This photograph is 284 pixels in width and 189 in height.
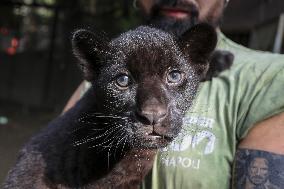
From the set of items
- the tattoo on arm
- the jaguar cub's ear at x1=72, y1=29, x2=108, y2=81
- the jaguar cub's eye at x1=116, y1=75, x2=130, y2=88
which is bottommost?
the tattoo on arm

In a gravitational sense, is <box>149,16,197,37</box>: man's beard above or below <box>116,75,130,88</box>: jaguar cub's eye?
above

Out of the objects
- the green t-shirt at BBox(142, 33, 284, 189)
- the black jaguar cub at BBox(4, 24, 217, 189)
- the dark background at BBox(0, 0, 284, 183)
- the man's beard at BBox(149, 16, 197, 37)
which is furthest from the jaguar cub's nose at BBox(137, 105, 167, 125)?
the dark background at BBox(0, 0, 284, 183)

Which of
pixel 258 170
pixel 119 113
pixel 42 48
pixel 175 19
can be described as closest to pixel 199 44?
pixel 175 19

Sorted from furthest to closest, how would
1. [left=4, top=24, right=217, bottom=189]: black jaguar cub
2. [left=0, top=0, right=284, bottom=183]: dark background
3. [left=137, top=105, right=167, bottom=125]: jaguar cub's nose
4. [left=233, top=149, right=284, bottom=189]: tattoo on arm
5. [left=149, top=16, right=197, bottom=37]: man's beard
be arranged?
[left=0, top=0, right=284, bottom=183]: dark background
[left=149, top=16, right=197, bottom=37]: man's beard
[left=233, top=149, right=284, bottom=189]: tattoo on arm
[left=4, top=24, right=217, bottom=189]: black jaguar cub
[left=137, top=105, right=167, bottom=125]: jaguar cub's nose

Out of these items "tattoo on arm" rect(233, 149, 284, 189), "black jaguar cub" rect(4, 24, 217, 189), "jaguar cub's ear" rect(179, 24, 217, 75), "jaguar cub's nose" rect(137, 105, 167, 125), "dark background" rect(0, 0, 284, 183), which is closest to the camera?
"jaguar cub's nose" rect(137, 105, 167, 125)

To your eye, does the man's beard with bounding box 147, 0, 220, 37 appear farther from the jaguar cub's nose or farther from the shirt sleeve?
the jaguar cub's nose
